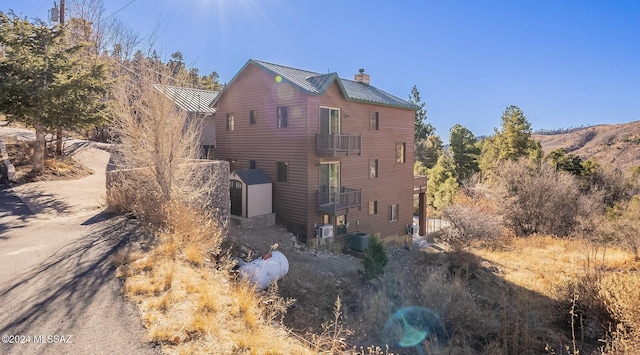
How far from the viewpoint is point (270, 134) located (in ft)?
58.5

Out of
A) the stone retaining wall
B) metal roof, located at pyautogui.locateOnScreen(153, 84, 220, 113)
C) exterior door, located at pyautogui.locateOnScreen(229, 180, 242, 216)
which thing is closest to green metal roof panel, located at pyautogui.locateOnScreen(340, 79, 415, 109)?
exterior door, located at pyautogui.locateOnScreen(229, 180, 242, 216)

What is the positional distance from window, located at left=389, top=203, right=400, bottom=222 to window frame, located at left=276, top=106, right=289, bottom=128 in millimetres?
8481

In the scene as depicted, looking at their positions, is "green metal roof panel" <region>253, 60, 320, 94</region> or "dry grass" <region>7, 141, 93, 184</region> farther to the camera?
"green metal roof panel" <region>253, 60, 320, 94</region>

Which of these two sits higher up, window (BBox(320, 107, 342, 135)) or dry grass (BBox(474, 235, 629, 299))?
window (BBox(320, 107, 342, 135))

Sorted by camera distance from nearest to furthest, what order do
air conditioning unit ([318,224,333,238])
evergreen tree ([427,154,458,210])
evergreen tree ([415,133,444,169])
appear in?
1. air conditioning unit ([318,224,333,238])
2. evergreen tree ([427,154,458,210])
3. evergreen tree ([415,133,444,169])

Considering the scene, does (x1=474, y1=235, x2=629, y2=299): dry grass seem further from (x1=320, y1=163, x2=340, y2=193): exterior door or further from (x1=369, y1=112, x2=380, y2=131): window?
(x1=369, y1=112, x2=380, y2=131): window

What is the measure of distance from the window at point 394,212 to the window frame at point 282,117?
27.8 feet

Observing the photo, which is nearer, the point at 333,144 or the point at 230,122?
the point at 333,144

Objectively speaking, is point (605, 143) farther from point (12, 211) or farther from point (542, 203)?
point (12, 211)

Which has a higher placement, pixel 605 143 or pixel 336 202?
pixel 605 143

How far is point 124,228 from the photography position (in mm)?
8898

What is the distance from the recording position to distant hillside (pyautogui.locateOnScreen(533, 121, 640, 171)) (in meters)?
52.1

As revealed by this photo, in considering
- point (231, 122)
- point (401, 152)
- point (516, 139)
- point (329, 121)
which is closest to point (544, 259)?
point (401, 152)

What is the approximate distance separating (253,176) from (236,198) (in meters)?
1.46
